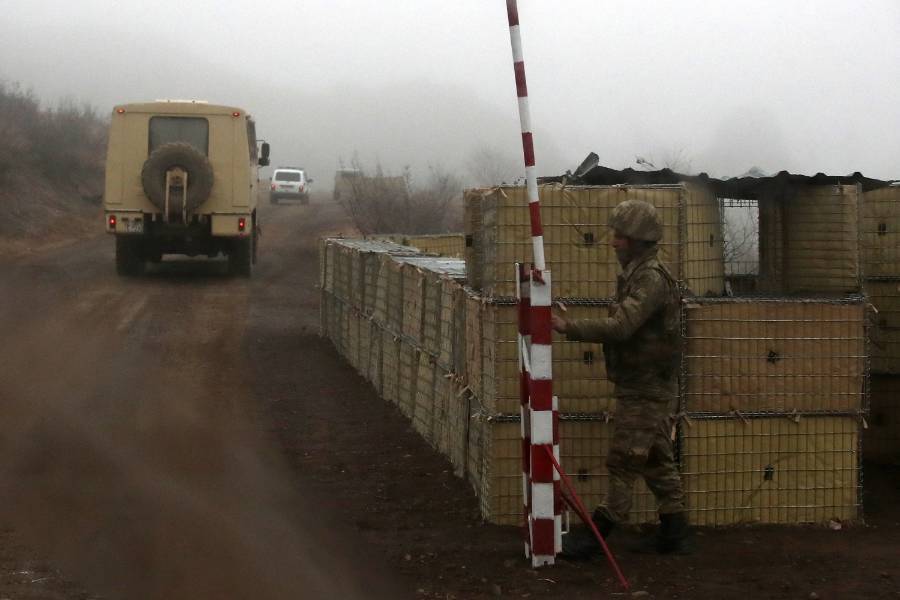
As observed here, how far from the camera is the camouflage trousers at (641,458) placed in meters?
6.58

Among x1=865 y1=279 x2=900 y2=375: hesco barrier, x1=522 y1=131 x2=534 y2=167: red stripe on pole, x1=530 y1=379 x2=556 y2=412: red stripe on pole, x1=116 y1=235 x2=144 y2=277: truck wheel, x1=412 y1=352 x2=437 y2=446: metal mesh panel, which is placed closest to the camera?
x1=522 y1=131 x2=534 y2=167: red stripe on pole

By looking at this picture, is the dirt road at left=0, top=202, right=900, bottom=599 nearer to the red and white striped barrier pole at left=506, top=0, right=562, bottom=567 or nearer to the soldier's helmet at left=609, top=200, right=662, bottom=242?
the red and white striped barrier pole at left=506, top=0, right=562, bottom=567

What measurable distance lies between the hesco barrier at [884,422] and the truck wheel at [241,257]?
1667cm

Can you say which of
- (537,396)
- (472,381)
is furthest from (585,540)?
(472,381)

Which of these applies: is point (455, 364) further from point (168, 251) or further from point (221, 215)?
point (168, 251)

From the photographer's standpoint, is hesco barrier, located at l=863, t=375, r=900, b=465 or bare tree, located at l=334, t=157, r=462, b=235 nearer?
hesco barrier, located at l=863, t=375, r=900, b=465

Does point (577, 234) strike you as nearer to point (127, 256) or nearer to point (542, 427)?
point (542, 427)

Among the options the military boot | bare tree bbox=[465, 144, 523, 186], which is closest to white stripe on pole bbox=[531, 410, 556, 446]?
the military boot

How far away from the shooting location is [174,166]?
22578mm

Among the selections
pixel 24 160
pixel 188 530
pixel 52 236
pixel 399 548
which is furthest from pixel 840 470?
pixel 24 160

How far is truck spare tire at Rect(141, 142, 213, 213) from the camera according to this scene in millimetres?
22609

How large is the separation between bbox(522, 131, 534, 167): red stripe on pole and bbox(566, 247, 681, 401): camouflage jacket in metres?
0.82

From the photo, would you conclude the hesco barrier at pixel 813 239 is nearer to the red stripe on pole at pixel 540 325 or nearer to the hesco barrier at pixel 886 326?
the hesco barrier at pixel 886 326

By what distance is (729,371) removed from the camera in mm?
7273
